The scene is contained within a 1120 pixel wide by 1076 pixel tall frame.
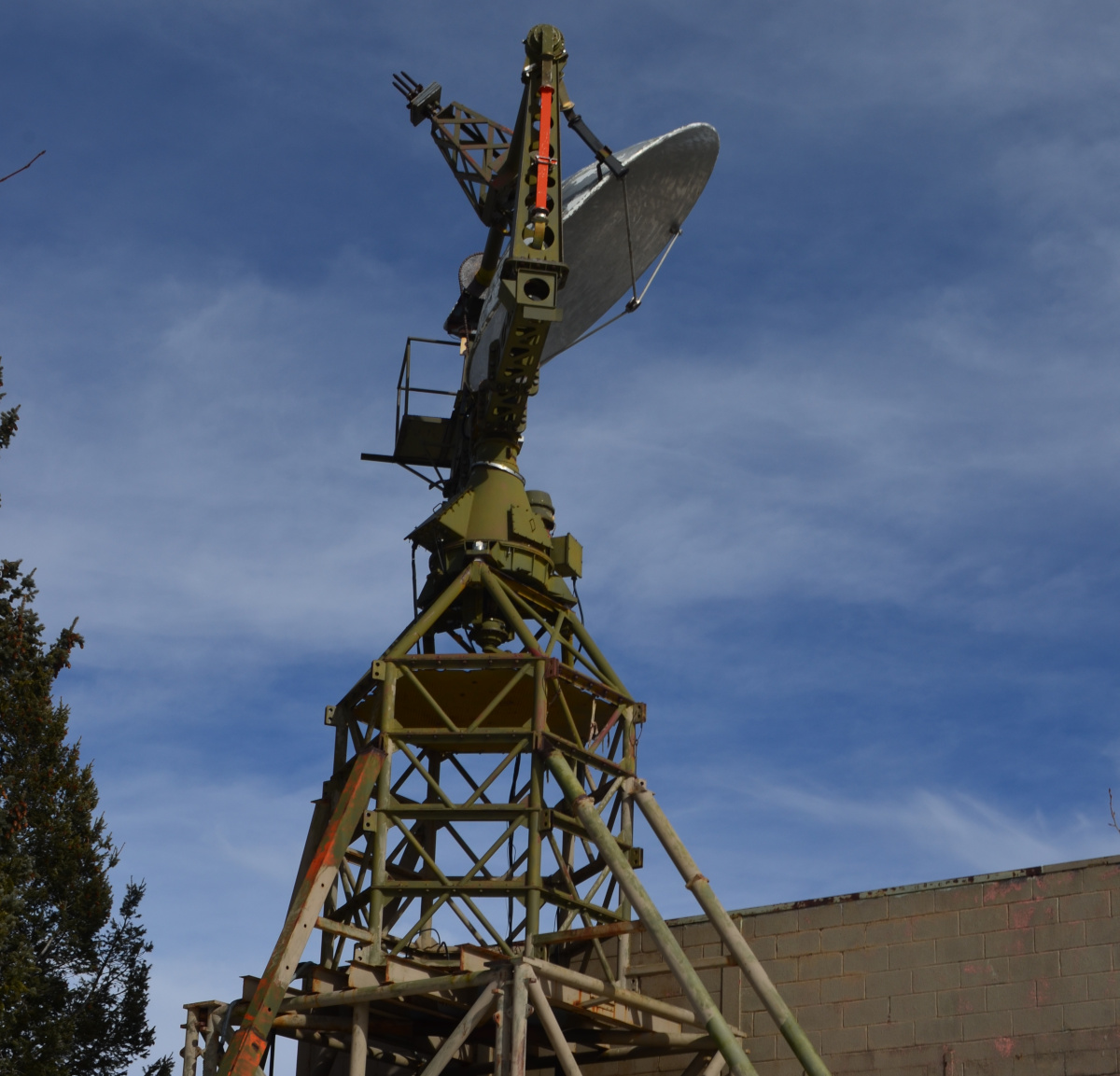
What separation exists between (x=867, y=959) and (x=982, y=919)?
55.9 inches

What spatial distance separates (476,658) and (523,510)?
263 centimetres

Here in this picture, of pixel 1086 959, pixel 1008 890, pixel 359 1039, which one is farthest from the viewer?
pixel 1008 890

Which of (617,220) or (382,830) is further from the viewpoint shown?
(617,220)

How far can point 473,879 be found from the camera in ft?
58.1

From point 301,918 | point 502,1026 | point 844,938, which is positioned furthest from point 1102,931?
point 301,918

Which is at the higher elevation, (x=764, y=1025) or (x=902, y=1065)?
(x=764, y=1025)

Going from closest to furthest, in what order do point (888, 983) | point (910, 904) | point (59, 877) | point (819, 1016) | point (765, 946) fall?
point (888, 983)
point (910, 904)
point (819, 1016)
point (765, 946)
point (59, 877)

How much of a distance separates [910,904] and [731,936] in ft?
7.58

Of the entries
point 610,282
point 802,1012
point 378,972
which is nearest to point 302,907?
point 378,972

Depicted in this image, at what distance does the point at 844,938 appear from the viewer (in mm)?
18594

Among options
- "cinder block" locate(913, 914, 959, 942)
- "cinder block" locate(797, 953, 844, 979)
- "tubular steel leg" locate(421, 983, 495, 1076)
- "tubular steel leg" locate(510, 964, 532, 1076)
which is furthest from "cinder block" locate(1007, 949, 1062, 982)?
"tubular steel leg" locate(421, 983, 495, 1076)

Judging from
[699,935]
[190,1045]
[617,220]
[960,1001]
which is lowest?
[190,1045]

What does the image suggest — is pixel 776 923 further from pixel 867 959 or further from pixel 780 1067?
pixel 780 1067

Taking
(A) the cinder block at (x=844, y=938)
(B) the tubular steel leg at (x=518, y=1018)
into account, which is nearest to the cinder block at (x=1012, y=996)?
(A) the cinder block at (x=844, y=938)
